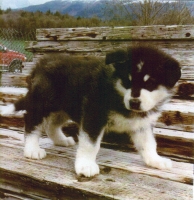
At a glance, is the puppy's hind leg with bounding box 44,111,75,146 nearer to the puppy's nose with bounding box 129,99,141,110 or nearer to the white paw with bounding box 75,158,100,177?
the white paw with bounding box 75,158,100,177

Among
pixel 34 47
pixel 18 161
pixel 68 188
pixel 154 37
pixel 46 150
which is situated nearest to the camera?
pixel 68 188

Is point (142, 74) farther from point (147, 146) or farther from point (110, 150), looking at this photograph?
point (110, 150)

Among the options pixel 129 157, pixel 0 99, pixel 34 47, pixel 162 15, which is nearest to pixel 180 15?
pixel 162 15

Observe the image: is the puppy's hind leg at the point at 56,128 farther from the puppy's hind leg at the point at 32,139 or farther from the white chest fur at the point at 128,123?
the white chest fur at the point at 128,123

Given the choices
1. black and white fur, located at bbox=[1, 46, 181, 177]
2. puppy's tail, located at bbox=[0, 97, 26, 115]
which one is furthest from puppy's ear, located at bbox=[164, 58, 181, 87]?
puppy's tail, located at bbox=[0, 97, 26, 115]

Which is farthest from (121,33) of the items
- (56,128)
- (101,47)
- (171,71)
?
(171,71)

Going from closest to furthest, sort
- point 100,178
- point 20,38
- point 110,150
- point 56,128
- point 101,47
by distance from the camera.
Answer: point 100,178 → point 110,150 → point 56,128 → point 101,47 → point 20,38

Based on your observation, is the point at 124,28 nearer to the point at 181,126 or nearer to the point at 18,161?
the point at 181,126

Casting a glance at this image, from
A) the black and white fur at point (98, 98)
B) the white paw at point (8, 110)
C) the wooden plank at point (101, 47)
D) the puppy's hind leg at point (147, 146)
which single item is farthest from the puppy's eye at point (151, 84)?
the white paw at point (8, 110)
